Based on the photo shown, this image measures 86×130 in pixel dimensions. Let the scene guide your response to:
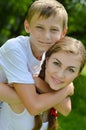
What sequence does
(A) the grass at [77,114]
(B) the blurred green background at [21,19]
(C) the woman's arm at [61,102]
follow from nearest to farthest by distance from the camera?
(C) the woman's arm at [61,102]
(A) the grass at [77,114]
(B) the blurred green background at [21,19]

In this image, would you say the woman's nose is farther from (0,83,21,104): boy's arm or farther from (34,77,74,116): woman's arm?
(0,83,21,104): boy's arm

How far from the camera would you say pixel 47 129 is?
3.54 metres

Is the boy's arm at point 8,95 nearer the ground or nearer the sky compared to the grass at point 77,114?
nearer the sky

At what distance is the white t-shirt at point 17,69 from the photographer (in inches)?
130

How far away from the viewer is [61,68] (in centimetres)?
326

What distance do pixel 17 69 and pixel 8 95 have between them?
0.65 feet

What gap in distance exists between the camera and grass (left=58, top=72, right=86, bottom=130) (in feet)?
22.8

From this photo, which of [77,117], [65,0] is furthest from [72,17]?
[77,117]

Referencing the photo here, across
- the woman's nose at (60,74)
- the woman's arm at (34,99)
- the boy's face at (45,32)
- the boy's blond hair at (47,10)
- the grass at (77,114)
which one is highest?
the boy's blond hair at (47,10)

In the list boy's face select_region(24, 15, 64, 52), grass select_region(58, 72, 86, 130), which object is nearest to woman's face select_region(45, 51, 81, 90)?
boy's face select_region(24, 15, 64, 52)

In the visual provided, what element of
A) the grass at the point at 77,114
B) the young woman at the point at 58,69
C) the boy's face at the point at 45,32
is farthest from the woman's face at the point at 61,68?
the grass at the point at 77,114

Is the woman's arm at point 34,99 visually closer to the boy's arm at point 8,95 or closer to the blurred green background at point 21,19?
the boy's arm at point 8,95

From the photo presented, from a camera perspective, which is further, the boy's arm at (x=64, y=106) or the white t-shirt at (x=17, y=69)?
the boy's arm at (x=64, y=106)

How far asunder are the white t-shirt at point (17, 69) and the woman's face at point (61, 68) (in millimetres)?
140
